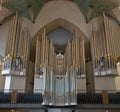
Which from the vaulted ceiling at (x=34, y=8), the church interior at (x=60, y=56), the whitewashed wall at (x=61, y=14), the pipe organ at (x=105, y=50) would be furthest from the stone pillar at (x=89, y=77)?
the vaulted ceiling at (x=34, y=8)

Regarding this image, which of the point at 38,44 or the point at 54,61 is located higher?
the point at 38,44

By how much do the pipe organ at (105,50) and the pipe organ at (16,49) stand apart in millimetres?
5512

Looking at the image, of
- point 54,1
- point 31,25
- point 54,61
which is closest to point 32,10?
point 31,25

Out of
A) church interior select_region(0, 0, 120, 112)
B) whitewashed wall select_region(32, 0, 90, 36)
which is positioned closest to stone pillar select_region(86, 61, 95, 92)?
church interior select_region(0, 0, 120, 112)

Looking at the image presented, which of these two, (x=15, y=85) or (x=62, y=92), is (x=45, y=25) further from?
(x=62, y=92)

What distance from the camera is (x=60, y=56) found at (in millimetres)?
17094

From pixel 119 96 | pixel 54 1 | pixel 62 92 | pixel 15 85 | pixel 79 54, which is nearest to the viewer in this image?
pixel 62 92

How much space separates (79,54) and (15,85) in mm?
5627

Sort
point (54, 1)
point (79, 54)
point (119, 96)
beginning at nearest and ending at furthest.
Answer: point (119, 96)
point (79, 54)
point (54, 1)

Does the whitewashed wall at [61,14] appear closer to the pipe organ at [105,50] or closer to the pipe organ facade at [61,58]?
the pipe organ facade at [61,58]

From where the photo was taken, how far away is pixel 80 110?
569 inches

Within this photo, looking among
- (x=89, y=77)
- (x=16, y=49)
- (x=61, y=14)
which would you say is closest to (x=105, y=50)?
(x=89, y=77)

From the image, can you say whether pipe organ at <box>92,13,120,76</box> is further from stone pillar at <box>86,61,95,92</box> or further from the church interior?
stone pillar at <box>86,61,95,92</box>

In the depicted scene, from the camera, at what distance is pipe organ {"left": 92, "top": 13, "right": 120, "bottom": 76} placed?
15.3 metres
